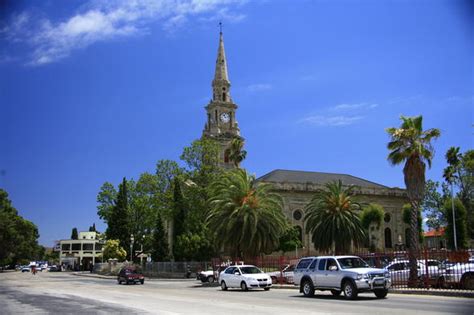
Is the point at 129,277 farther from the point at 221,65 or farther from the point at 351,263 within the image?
the point at 221,65

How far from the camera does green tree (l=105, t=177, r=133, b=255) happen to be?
80.2 metres

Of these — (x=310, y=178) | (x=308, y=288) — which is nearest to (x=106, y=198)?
(x=310, y=178)

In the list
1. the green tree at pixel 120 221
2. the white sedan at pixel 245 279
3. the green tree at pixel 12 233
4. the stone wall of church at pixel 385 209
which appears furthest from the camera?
the green tree at pixel 12 233

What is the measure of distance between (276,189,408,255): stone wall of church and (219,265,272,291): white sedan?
2099 inches

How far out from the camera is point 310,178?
92.1 m

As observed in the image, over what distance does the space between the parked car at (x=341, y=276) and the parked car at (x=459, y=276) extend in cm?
377

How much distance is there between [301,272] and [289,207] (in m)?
60.1

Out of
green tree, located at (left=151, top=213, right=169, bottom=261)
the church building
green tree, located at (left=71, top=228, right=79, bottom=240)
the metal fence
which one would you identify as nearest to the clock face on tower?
the church building

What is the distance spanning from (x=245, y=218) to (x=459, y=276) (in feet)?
64.4

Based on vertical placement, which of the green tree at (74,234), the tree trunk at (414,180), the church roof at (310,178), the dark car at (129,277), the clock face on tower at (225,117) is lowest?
the dark car at (129,277)

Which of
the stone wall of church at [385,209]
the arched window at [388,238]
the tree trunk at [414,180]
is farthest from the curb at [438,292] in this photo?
the arched window at [388,238]

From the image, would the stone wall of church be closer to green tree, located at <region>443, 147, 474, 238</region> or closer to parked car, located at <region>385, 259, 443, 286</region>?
green tree, located at <region>443, 147, 474, 238</region>

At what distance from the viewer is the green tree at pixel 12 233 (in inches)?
3361

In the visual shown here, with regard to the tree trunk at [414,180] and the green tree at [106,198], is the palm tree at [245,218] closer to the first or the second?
the tree trunk at [414,180]
